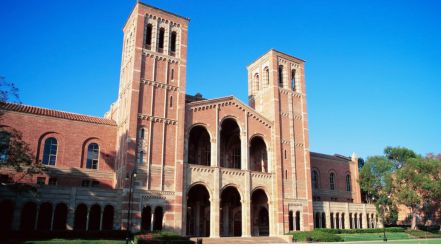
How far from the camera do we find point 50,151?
119 feet

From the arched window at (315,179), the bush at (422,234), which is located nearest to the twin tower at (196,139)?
the arched window at (315,179)

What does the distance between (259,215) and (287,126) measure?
11.1 metres

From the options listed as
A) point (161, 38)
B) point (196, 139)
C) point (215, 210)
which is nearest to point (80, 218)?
point (215, 210)

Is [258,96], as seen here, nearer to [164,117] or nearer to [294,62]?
[294,62]

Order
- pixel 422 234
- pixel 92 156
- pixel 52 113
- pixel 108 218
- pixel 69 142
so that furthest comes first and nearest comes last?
pixel 422 234, pixel 92 156, pixel 52 113, pixel 69 142, pixel 108 218

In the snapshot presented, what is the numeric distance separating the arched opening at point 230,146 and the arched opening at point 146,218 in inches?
547

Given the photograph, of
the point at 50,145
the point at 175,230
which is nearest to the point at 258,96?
the point at 175,230

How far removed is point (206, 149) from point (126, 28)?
53.6 ft

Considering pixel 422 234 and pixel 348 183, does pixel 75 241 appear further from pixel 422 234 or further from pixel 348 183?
pixel 348 183

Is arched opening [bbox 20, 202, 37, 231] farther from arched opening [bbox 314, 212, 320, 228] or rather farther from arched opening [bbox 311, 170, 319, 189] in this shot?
arched opening [bbox 311, 170, 319, 189]

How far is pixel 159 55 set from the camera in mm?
39531

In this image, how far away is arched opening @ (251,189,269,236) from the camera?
4531cm

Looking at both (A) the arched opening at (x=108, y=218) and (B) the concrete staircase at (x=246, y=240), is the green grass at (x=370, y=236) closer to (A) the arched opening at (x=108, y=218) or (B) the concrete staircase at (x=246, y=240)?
(B) the concrete staircase at (x=246, y=240)

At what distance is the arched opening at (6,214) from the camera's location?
1161 inches
